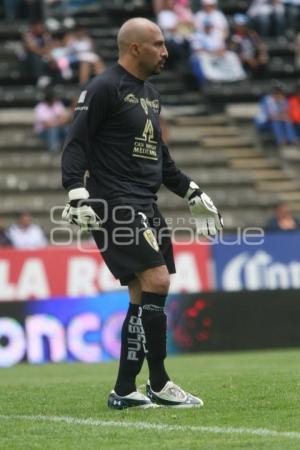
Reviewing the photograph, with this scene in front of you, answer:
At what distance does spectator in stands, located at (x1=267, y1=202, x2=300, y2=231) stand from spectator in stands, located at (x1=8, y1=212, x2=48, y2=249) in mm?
3658

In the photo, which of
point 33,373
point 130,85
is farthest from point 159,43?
point 33,373

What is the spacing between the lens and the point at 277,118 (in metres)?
23.2

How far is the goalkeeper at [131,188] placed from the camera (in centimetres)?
793

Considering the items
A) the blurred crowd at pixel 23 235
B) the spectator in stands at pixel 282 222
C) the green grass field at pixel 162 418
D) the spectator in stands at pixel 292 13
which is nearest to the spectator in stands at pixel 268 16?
the spectator in stands at pixel 292 13

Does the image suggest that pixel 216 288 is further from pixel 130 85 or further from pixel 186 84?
pixel 130 85

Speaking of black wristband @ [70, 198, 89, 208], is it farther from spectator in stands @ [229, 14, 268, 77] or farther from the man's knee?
spectator in stands @ [229, 14, 268, 77]

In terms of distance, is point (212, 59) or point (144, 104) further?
point (212, 59)

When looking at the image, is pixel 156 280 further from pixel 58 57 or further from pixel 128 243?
pixel 58 57

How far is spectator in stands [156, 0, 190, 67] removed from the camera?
24.1 metres

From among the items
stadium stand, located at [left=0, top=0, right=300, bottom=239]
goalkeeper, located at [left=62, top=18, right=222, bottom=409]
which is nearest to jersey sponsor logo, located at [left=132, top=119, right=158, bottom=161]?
goalkeeper, located at [left=62, top=18, right=222, bottom=409]

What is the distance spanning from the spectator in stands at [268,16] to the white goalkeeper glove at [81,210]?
18.7 meters

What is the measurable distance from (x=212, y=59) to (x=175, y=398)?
17.0 metres

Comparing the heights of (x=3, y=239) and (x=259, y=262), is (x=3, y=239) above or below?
above

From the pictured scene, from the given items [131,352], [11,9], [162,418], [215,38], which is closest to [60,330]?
[131,352]
